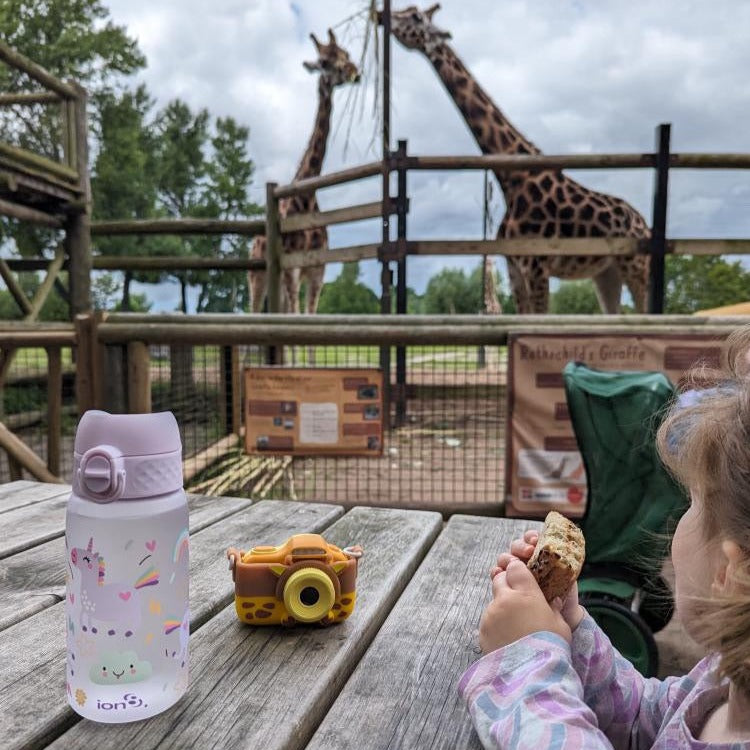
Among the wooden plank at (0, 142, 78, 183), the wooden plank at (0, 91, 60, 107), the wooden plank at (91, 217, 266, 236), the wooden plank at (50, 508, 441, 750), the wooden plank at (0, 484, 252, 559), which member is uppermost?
the wooden plank at (0, 91, 60, 107)

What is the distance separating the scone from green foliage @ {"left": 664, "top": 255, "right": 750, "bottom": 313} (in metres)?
29.5

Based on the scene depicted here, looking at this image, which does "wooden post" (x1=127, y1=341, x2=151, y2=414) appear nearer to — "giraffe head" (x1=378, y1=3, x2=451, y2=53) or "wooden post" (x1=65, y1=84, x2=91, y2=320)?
"wooden post" (x1=65, y1=84, x2=91, y2=320)

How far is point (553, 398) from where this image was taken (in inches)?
121

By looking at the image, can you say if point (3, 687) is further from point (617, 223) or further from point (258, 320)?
point (617, 223)

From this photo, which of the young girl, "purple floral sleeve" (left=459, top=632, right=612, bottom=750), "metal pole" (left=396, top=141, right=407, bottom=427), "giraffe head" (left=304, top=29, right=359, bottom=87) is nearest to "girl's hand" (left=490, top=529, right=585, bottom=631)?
the young girl

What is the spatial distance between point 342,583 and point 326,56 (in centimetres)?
982

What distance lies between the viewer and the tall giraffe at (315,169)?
911 centimetres

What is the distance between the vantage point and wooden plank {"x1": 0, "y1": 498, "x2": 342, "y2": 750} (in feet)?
2.46

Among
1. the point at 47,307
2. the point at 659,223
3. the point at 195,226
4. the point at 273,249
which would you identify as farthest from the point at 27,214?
the point at 47,307

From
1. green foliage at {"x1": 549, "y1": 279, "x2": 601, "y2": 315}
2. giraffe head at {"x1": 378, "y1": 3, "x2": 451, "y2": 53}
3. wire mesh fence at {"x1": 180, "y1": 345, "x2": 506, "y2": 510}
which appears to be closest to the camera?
wire mesh fence at {"x1": 180, "y1": 345, "x2": 506, "y2": 510}

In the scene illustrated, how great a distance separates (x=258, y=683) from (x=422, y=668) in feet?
0.71

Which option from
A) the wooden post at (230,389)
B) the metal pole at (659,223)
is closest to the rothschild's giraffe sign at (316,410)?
the wooden post at (230,389)

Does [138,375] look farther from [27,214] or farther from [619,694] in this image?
[27,214]

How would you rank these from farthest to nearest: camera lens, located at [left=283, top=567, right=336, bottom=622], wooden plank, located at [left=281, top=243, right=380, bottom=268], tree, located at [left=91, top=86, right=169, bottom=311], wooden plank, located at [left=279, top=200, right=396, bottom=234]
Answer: tree, located at [left=91, top=86, right=169, bottom=311], wooden plank, located at [left=281, top=243, right=380, bottom=268], wooden plank, located at [left=279, top=200, right=396, bottom=234], camera lens, located at [left=283, top=567, right=336, bottom=622]
